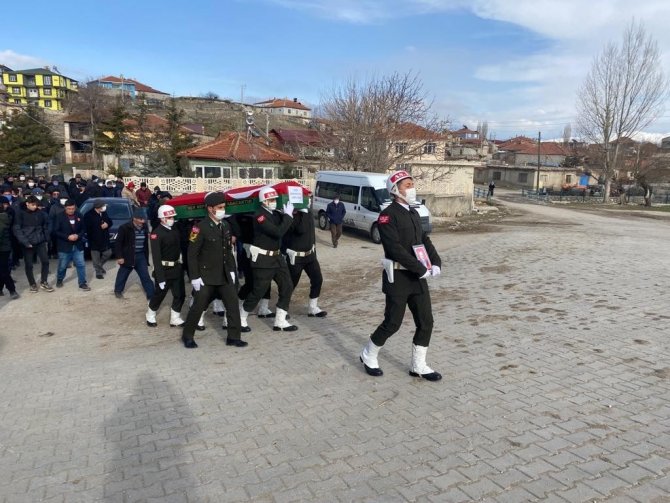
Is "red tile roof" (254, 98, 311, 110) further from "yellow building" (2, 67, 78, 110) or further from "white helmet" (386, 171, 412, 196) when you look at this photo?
"white helmet" (386, 171, 412, 196)

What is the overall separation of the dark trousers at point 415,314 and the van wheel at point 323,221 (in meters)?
14.5

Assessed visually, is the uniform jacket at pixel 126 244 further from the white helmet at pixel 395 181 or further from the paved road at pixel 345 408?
the white helmet at pixel 395 181

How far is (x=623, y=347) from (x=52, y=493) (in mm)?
5889

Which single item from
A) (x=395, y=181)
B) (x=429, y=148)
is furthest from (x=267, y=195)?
(x=429, y=148)

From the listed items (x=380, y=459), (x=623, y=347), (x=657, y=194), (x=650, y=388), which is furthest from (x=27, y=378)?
(x=657, y=194)

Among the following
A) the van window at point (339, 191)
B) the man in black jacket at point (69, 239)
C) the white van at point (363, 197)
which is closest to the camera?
the man in black jacket at point (69, 239)

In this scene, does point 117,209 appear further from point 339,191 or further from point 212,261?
point 339,191

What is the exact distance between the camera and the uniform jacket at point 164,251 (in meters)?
6.82

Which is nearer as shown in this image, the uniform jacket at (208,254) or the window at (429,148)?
the uniform jacket at (208,254)

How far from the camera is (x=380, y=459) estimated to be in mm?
3445

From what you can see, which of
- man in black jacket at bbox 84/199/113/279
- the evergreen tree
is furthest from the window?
the evergreen tree

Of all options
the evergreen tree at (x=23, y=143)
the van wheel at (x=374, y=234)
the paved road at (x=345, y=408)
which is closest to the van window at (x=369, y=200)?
the van wheel at (x=374, y=234)

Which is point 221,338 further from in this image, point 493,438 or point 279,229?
point 493,438

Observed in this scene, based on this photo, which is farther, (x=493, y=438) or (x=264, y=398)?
(x=264, y=398)
